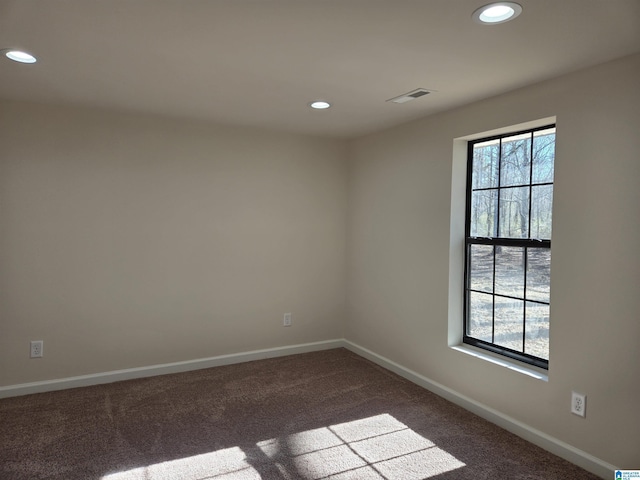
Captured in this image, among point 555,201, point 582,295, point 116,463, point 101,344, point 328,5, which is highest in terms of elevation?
point 328,5

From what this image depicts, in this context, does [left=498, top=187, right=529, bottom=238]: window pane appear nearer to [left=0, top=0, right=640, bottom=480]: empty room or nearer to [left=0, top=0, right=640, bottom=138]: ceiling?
[left=0, top=0, right=640, bottom=480]: empty room

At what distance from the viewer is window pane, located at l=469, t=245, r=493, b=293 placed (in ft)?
10.5

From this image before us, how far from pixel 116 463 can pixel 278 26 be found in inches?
95.7

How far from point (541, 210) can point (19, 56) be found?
10.4ft

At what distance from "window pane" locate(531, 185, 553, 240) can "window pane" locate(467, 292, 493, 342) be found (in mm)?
611

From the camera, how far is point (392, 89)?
2.86m

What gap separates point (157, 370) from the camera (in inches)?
149

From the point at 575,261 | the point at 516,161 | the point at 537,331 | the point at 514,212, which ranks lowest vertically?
the point at 537,331

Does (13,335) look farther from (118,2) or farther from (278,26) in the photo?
(278,26)

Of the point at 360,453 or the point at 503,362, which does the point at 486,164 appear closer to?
the point at 503,362

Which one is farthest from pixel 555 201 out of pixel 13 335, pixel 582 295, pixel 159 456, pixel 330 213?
pixel 13 335

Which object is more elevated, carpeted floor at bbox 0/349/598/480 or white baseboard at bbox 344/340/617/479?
white baseboard at bbox 344/340/617/479

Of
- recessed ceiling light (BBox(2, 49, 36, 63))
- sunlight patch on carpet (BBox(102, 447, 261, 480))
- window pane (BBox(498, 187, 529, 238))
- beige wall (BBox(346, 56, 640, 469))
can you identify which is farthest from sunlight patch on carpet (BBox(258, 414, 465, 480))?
recessed ceiling light (BBox(2, 49, 36, 63))

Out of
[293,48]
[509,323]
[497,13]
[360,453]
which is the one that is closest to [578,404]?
[509,323]
